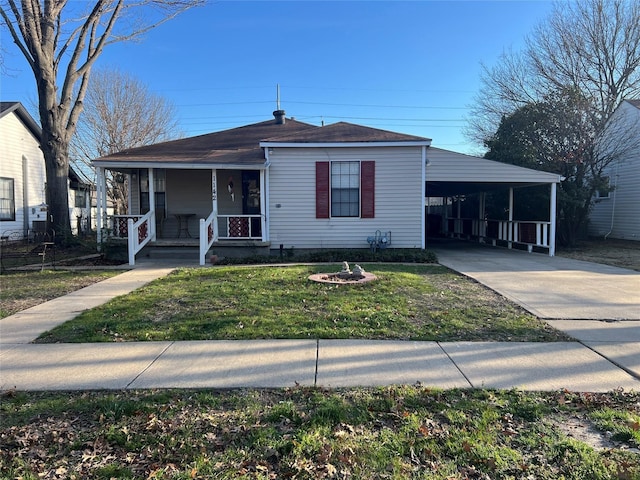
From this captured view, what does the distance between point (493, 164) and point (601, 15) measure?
10342 millimetres

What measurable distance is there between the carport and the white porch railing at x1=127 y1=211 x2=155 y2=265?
8.46 meters

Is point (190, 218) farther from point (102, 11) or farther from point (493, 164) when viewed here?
point (493, 164)

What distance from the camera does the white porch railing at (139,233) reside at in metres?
11.5

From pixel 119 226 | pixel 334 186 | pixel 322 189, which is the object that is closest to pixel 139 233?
pixel 119 226

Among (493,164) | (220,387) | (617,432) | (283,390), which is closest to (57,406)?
(220,387)

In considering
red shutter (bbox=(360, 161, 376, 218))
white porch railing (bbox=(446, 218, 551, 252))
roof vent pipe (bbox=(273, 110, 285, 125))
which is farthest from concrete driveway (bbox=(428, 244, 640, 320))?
roof vent pipe (bbox=(273, 110, 285, 125))

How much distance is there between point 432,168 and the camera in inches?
511

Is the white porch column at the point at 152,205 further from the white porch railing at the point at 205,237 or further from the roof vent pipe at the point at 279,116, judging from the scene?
the roof vent pipe at the point at 279,116

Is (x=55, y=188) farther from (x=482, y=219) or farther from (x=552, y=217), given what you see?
(x=482, y=219)

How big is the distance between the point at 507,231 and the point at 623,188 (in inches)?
302

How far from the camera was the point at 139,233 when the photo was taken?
12375mm

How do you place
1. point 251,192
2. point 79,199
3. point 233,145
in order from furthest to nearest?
1. point 79,199
2. point 233,145
3. point 251,192

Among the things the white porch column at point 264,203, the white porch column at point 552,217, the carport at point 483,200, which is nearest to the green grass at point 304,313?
the white porch column at point 264,203

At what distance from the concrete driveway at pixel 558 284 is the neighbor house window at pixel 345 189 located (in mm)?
2850
